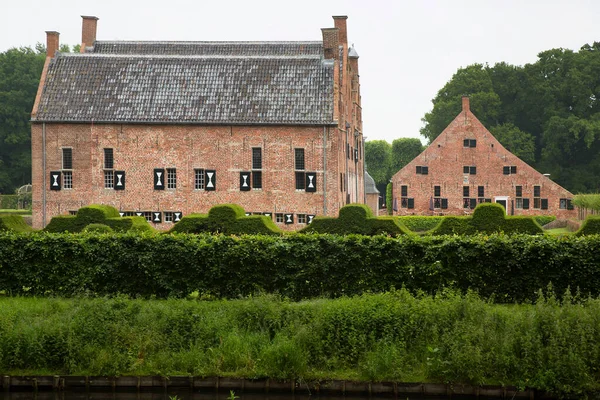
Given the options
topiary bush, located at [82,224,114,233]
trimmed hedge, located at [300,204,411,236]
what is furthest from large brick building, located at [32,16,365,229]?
topiary bush, located at [82,224,114,233]

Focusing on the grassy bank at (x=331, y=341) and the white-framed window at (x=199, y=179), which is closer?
the grassy bank at (x=331, y=341)

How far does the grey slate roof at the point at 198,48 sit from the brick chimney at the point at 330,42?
14.4 feet

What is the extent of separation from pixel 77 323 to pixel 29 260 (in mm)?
4560

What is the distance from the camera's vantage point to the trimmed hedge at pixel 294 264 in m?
18.1

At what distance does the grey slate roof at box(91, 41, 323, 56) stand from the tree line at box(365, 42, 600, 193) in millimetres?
27363

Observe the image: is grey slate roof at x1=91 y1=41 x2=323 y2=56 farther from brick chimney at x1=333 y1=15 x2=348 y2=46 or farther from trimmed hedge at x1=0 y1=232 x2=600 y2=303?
trimmed hedge at x1=0 y1=232 x2=600 y2=303

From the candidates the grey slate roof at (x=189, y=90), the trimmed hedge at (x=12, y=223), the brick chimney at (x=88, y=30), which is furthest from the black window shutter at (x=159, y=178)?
the trimmed hedge at (x=12, y=223)

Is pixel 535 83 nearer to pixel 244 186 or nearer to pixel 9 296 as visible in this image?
pixel 244 186

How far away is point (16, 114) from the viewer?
62906 millimetres

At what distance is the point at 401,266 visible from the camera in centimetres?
1844

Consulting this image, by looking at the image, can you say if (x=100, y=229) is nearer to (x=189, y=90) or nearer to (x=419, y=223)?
(x=189, y=90)

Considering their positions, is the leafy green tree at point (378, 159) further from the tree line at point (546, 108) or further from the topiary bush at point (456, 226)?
the topiary bush at point (456, 226)

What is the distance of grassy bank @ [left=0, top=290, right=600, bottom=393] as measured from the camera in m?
14.6

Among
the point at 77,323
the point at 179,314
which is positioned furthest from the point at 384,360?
the point at 77,323
